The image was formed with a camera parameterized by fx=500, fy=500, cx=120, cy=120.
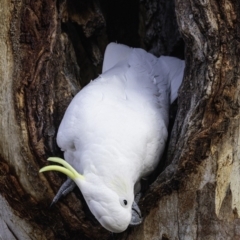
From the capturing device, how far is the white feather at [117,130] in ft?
4.75

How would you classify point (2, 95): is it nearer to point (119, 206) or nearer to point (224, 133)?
point (119, 206)

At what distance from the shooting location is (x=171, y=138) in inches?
65.6

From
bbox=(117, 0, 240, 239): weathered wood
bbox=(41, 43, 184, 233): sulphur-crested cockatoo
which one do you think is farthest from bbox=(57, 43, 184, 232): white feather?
bbox=(117, 0, 240, 239): weathered wood

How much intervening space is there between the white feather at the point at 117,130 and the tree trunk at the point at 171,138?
0.24 feet

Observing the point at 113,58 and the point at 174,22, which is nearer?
the point at 113,58

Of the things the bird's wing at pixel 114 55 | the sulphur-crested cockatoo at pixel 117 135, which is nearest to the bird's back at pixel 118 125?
the sulphur-crested cockatoo at pixel 117 135

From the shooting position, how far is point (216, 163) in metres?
1.53

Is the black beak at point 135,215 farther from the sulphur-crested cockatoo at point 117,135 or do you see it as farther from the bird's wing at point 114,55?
the bird's wing at point 114,55

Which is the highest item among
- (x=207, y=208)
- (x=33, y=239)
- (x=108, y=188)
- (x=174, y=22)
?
(x=174, y=22)

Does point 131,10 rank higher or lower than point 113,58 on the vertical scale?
higher

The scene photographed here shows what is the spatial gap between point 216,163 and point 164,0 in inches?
34.4

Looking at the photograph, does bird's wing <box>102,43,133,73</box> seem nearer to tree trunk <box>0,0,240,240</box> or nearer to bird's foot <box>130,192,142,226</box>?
tree trunk <box>0,0,240,240</box>

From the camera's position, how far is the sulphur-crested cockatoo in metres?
1.44

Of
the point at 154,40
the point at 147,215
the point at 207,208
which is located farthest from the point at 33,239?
the point at 154,40
